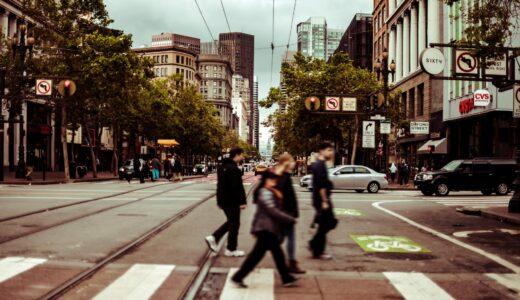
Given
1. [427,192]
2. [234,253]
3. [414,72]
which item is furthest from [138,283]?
[414,72]

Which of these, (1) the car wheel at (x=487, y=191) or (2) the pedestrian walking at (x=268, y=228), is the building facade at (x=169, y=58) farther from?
(2) the pedestrian walking at (x=268, y=228)

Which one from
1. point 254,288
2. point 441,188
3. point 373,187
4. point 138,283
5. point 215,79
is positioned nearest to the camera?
point 254,288

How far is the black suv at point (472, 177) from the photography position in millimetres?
27219

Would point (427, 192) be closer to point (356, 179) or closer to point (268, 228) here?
point (356, 179)

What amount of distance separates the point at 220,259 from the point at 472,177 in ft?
68.8

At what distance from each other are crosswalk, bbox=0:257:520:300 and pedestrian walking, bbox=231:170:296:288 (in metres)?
0.23

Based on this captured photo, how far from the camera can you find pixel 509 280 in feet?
26.5

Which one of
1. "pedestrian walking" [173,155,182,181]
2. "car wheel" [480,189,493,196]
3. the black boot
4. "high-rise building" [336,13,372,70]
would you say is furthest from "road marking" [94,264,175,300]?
"high-rise building" [336,13,372,70]

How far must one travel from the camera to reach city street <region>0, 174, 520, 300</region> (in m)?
7.06

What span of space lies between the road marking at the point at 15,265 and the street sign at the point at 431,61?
42.7 feet

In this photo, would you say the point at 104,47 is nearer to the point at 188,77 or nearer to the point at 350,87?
the point at 350,87

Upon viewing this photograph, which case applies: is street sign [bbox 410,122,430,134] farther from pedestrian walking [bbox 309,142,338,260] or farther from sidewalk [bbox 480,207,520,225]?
pedestrian walking [bbox 309,142,338,260]

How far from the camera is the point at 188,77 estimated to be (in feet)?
458

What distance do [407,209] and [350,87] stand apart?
24512 millimetres
